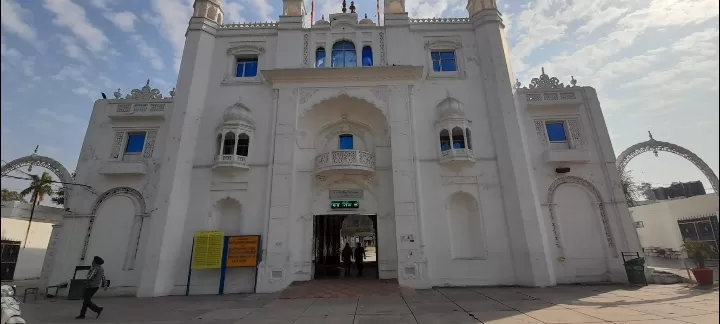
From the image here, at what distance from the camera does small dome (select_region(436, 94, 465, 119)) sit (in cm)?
1552

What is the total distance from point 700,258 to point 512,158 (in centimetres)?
668

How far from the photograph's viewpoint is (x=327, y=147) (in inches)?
664

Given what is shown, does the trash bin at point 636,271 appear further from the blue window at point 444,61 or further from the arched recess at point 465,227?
the blue window at point 444,61

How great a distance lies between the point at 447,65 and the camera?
17344 mm

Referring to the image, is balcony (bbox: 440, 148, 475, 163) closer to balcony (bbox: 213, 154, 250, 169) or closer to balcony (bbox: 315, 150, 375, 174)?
balcony (bbox: 315, 150, 375, 174)

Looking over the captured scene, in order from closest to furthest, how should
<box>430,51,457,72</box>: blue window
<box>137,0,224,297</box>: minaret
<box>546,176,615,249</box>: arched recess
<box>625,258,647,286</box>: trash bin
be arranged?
<box>625,258,647,286</box>: trash bin → <box>137,0,224,297</box>: minaret → <box>546,176,615,249</box>: arched recess → <box>430,51,457,72</box>: blue window

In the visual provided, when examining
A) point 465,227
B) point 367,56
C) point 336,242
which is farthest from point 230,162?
point 336,242

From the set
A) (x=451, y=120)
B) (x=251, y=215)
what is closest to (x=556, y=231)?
(x=451, y=120)

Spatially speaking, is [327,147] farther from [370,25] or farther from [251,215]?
[370,25]

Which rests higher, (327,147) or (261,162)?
(327,147)

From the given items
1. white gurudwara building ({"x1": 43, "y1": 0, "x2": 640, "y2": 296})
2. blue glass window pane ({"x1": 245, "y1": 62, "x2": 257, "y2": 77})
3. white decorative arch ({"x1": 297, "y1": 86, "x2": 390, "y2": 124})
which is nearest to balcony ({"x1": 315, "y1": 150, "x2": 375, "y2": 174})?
white gurudwara building ({"x1": 43, "y1": 0, "x2": 640, "y2": 296})

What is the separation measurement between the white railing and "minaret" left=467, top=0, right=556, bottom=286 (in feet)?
37.2

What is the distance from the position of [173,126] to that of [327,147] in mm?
6984

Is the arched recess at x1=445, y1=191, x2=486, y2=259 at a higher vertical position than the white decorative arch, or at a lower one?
lower
